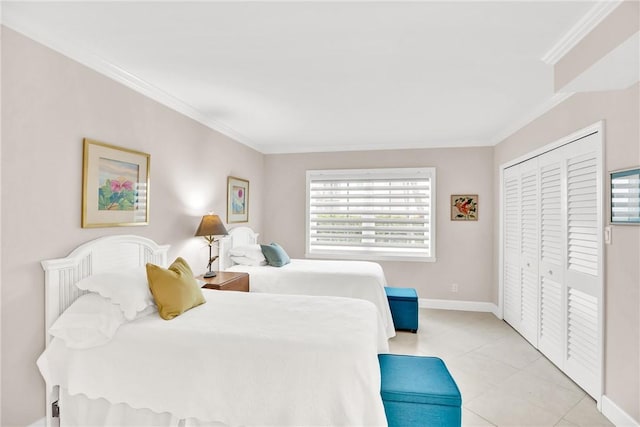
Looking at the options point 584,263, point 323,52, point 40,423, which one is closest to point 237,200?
point 323,52

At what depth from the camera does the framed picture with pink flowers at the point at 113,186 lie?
7.61ft

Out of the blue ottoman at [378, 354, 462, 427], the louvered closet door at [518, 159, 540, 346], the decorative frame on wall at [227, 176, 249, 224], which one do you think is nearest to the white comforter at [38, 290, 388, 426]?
the blue ottoman at [378, 354, 462, 427]

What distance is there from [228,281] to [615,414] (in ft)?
10.4

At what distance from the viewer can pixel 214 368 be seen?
1.73 meters

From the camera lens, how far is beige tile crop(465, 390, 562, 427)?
2.25m

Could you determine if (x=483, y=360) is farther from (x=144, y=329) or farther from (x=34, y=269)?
(x=34, y=269)

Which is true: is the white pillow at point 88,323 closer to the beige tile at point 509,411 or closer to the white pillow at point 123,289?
the white pillow at point 123,289

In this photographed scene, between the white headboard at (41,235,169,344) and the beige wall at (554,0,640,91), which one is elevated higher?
the beige wall at (554,0,640,91)

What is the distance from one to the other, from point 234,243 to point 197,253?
0.76 m

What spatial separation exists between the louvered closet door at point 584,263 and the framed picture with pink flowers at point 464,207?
1995mm

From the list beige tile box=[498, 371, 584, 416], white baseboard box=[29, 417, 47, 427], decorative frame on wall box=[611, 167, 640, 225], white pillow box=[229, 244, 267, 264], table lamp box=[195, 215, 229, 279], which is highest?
decorative frame on wall box=[611, 167, 640, 225]

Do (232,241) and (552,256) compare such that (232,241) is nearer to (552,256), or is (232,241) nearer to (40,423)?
(40,423)

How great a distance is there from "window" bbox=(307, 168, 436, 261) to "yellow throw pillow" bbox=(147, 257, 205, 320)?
3.17 meters

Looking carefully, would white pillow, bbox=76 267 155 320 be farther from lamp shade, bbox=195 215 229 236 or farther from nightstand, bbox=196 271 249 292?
lamp shade, bbox=195 215 229 236
